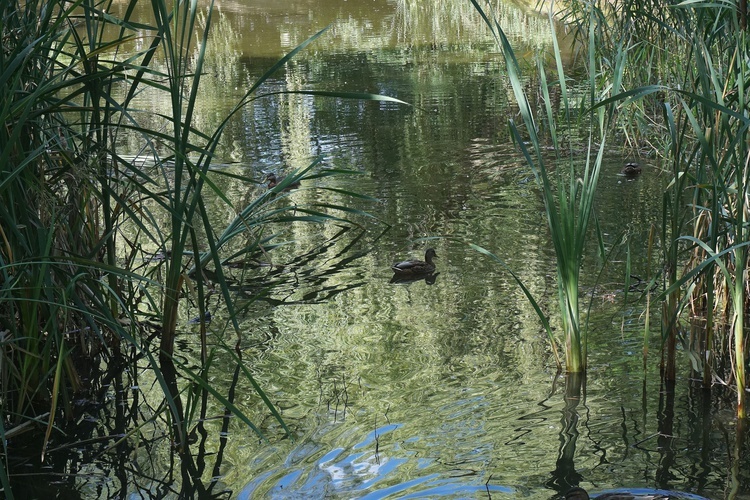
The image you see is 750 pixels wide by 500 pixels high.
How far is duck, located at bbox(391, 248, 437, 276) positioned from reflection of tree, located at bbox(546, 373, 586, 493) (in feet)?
5.45

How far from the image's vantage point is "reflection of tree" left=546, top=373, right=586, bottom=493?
326cm

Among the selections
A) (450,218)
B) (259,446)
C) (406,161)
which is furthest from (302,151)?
(259,446)

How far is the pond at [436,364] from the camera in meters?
3.34

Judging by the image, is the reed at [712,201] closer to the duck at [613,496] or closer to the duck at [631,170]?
the duck at [613,496]

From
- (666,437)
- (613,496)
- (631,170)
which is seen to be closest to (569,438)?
(666,437)

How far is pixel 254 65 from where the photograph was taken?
14.4 metres

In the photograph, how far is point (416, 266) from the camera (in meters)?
5.59

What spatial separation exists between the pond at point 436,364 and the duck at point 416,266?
0.09 metres

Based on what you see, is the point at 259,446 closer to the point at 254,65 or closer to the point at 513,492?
the point at 513,492

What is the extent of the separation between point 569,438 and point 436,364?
90cm

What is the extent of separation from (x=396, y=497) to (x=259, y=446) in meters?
0.67

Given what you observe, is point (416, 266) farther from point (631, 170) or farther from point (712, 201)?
point (631, 170)

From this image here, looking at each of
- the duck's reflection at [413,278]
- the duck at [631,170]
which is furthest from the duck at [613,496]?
the duck at [631,170]

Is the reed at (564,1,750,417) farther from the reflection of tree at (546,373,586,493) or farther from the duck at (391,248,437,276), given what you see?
the duck at (391,248,437,276)
